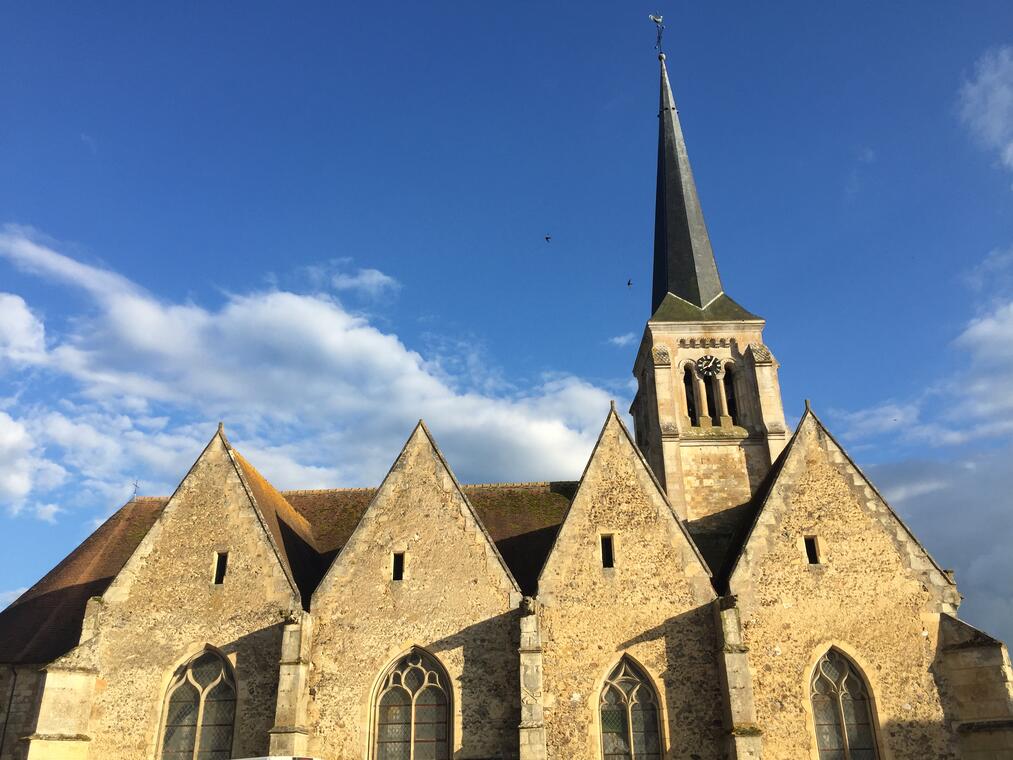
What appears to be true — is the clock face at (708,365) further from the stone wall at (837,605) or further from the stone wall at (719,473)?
the stone wall at (837,605)

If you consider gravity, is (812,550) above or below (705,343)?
below

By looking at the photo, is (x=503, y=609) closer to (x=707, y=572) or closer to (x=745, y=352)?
(x=707, y=572)

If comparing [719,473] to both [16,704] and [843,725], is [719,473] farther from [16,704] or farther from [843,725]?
[16,704]

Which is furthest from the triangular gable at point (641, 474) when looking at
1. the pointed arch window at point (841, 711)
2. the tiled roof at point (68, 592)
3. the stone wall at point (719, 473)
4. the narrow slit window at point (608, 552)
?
the tiled roof at point (68, 592)

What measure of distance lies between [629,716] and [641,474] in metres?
5.47

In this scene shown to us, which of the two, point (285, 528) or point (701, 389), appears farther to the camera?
point (701, 389)

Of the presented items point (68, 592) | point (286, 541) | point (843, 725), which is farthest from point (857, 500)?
point (68, 592)

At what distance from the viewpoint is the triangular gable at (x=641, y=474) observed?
18109 millimetres

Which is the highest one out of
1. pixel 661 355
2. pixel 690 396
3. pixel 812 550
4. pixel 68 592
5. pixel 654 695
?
pixel 661 355

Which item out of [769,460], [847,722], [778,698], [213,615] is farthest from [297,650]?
[769,460]

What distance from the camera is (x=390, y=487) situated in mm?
19453

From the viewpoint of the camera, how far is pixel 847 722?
1641 centimetres

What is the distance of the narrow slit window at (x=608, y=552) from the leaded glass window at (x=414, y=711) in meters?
4.36

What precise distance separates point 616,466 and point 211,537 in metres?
9.95
